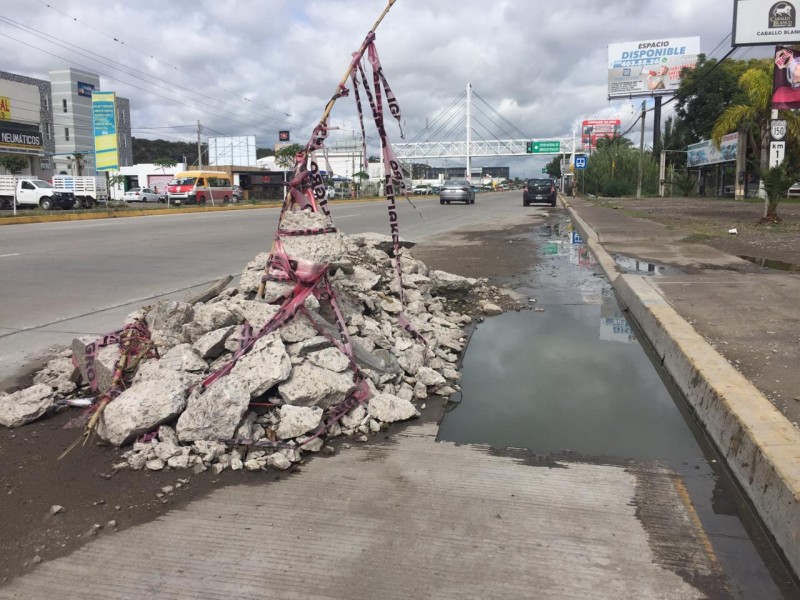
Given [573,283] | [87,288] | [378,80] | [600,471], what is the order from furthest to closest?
[573,283] → [87,288] → [378,80] → [600,471]

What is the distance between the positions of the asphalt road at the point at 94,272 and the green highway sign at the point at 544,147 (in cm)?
8797

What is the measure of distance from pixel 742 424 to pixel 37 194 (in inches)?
1438

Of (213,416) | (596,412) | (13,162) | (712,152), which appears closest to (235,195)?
(13,162)

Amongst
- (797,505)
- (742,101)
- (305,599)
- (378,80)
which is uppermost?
(742,101)

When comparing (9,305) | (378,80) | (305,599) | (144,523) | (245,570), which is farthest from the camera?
(9,305)

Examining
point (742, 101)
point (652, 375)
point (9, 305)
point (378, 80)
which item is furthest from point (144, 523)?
point (742, 101)

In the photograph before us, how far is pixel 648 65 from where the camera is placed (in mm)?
65312

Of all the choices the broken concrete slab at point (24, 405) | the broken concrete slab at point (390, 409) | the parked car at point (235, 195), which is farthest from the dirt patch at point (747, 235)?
the parked car at point (235, 195)

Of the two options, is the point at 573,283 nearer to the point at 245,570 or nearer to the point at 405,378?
the point at 405,378

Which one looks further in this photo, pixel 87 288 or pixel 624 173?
pixel 624 173

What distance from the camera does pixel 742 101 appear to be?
38625 mm

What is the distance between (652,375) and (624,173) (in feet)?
167

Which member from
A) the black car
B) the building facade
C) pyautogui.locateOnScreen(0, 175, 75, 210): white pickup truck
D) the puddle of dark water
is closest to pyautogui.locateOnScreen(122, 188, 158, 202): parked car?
the building facade

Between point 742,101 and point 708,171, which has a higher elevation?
point 742,101
